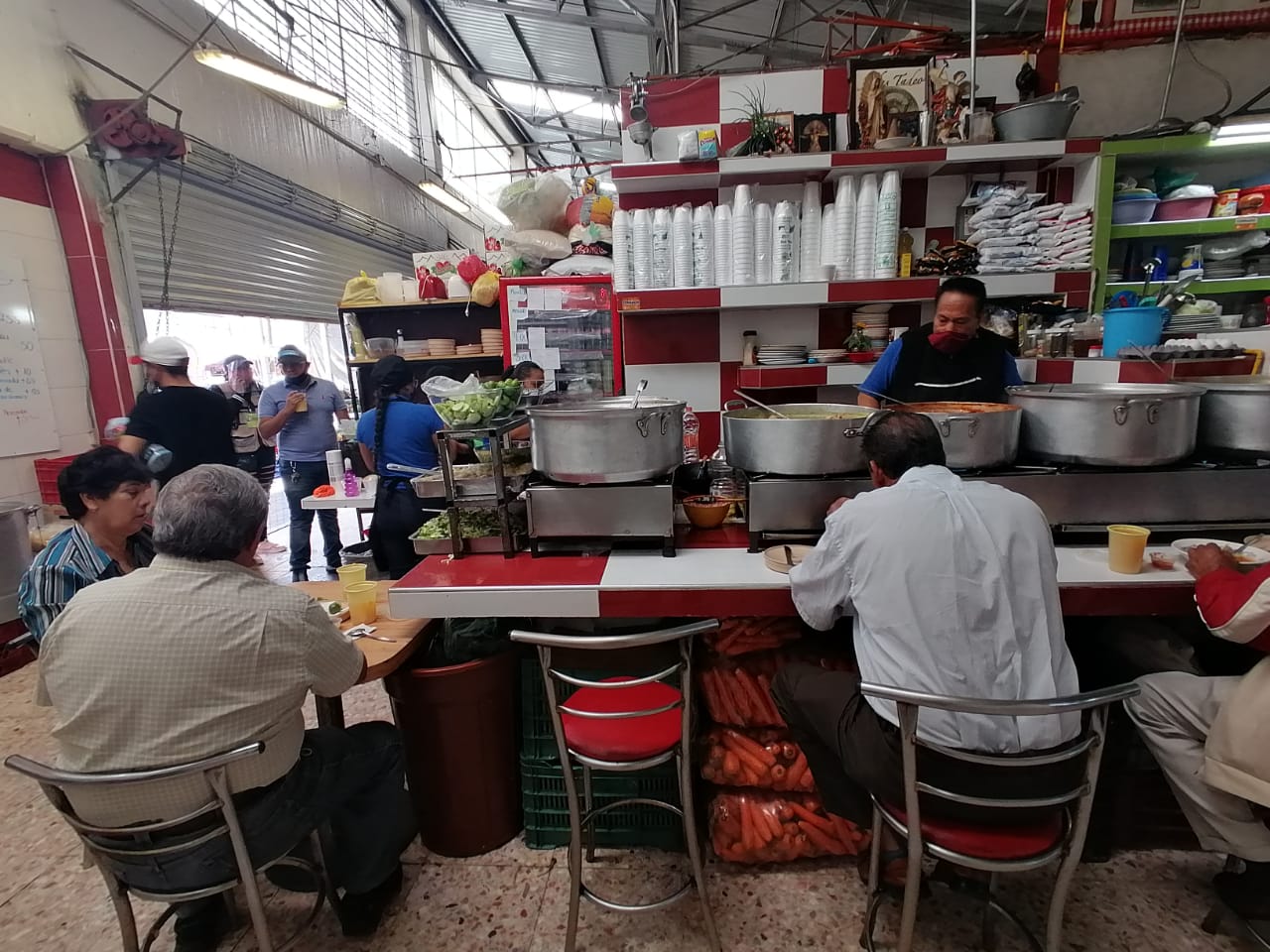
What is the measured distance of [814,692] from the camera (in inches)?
63.4

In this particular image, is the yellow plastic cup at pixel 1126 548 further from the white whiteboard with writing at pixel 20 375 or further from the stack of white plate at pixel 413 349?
the white whiteboard with writing at pixel 20 375

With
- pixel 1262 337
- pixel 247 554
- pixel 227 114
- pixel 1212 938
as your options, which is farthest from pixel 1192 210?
pixel 227 114

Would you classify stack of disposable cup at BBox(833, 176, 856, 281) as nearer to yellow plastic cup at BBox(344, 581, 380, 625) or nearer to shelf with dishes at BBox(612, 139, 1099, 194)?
shelf with dishes at BBox(612, 139, 1099, 194)

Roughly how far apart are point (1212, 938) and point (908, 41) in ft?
12.9

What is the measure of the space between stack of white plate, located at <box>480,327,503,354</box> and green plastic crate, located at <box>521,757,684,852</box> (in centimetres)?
366

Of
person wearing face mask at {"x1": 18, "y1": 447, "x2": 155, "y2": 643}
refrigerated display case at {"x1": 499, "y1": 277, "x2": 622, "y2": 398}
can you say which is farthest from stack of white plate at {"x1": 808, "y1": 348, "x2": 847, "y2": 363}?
person wearing face mask at {"x1": 18, "y1": 447, "x2": 155, "y2": 643}

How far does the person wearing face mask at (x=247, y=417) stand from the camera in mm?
5059

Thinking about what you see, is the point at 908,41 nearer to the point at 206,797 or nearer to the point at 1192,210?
the point at 1192,210

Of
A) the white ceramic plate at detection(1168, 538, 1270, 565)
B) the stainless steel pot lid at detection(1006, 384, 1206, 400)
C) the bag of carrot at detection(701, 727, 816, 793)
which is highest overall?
the stainless steel pot lid at detection(1006, 384, 1206, 400)

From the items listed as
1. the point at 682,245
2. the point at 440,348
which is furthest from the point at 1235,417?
the point at 440,348

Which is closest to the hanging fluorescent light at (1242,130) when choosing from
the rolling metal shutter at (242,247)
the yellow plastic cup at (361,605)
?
the yellow plastic cup at (361,605)

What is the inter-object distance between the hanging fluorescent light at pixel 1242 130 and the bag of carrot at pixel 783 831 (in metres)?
3.74

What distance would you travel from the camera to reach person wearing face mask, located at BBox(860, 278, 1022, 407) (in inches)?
97.0

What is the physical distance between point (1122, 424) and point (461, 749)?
7.14 ft
